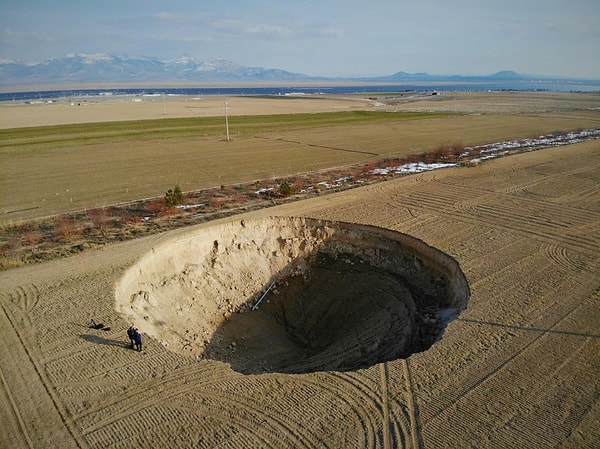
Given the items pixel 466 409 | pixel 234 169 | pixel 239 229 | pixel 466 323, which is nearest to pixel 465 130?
pixel 234 169

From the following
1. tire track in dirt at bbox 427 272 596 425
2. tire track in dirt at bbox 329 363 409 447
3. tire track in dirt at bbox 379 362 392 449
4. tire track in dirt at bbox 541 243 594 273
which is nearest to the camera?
tire track in dirt at bbox 379 362 392 449

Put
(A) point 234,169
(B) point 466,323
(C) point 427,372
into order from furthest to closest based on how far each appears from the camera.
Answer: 1. (A) point 234,169
2. (B) point 466,323
3. (C) point 427,372

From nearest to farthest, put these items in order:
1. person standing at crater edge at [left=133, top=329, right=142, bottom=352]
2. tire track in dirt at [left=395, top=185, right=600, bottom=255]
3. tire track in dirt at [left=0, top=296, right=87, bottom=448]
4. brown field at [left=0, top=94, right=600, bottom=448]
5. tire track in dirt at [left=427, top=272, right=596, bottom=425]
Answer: brown field at [left=0, top=94, right=600, bottom=448] < tire track in dirt at [left=0, top=296, right=87, bottom=448] < tire track in dirt at [left=427, top=272, right=596, bottom=425] < person standing at crater edge at [left=133, top=329, right=142, bottom=352] < tire track in dirt at [left=395, top=185, right=600, bottom=255]

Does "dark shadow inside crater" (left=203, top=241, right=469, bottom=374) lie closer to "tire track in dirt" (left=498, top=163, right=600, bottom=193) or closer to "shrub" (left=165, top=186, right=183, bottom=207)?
"shrub" (left=165, top=186, right=183, bottom=207)

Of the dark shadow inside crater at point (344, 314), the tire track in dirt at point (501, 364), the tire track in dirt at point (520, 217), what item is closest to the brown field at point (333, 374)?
the tire track in dirt at point (501, 364)

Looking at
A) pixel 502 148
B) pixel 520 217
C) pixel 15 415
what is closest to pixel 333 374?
pixel 15 415

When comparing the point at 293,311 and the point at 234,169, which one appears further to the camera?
the point at 234,169

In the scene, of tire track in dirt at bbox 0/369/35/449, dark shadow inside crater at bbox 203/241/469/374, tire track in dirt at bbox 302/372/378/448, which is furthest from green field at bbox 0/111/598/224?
tire track in dirt at bbox 302/372/378/448

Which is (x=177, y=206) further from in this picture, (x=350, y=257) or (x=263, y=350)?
(x=263, y=350)
